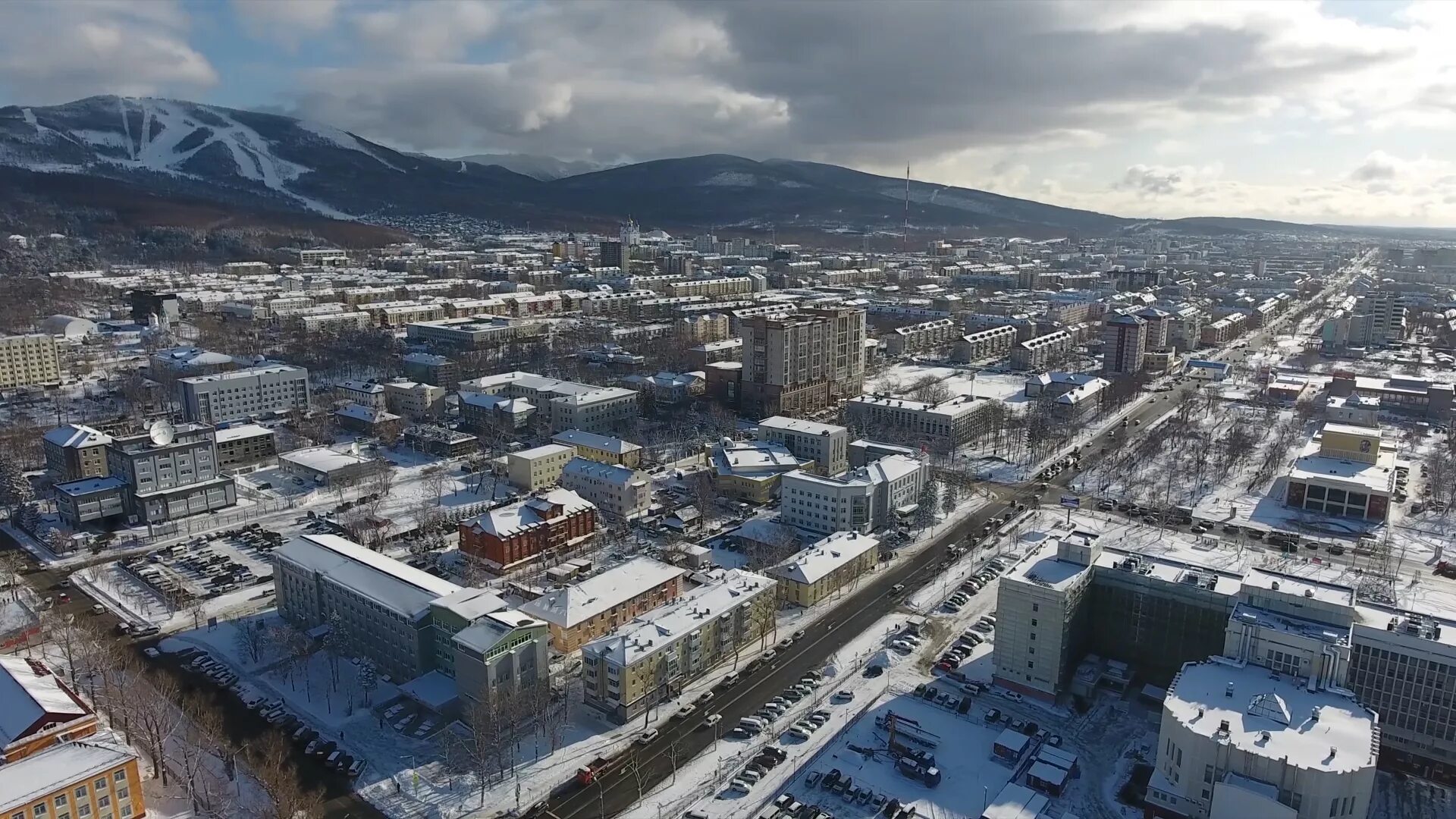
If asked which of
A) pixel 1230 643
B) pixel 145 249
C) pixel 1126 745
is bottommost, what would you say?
pixel 1126 745

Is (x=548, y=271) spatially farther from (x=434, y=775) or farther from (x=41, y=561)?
(x=434, y=775)

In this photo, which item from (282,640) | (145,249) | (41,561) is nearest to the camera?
(282,640)

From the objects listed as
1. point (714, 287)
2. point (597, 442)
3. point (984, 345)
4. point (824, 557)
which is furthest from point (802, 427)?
point (714, 287)

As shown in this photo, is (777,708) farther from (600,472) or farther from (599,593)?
(600,472)

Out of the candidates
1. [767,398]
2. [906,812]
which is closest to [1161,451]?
[767,398]

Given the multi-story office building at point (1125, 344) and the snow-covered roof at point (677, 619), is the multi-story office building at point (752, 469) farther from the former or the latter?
the multi-story office building at point (1125, 344)
